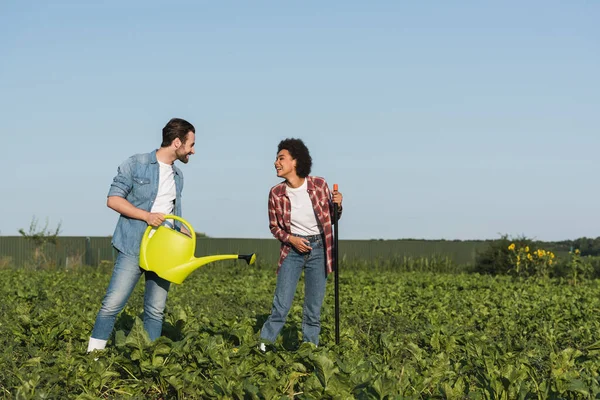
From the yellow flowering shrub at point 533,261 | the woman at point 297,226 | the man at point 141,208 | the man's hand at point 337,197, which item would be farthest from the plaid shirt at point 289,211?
the yellow flowering shrub at point 533,261

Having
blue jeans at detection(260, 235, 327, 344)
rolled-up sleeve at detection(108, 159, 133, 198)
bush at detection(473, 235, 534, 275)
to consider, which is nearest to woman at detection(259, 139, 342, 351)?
blue jeans at detection(260, 235, 327, 344)

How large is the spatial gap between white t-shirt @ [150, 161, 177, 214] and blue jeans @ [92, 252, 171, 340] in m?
0.42

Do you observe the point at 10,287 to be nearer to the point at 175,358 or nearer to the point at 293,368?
the point at 175,358

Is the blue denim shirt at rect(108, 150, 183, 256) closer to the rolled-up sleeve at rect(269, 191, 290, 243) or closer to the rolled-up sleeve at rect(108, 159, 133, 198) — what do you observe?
the rolled-up sleeve at rect(108, 159, 133, 198)

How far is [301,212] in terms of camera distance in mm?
5895

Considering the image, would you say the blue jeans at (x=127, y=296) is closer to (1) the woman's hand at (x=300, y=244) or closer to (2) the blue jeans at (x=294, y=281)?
(2) the blue jeans at (x=294, y=281)

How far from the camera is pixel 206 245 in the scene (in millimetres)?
25203

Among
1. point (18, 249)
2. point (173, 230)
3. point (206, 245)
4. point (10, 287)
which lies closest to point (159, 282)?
point (173, 230)

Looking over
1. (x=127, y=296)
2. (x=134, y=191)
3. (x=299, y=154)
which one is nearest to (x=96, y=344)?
(x=127, y=296)

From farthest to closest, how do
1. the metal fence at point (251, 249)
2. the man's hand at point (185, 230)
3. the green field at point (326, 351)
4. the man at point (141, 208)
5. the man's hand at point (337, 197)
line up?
1. the metal fence at point (251, 249)
2. the man's hand at point (337, 197)
3. the man's hand at point (185, 230)
4. the man at point (141, 208)
5. the green field at point (326, 351)

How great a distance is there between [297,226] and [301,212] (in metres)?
0.12

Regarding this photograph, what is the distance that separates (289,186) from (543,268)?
12353 millimetres

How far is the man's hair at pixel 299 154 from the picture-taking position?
589 centimetres

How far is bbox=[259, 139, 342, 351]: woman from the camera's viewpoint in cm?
588
